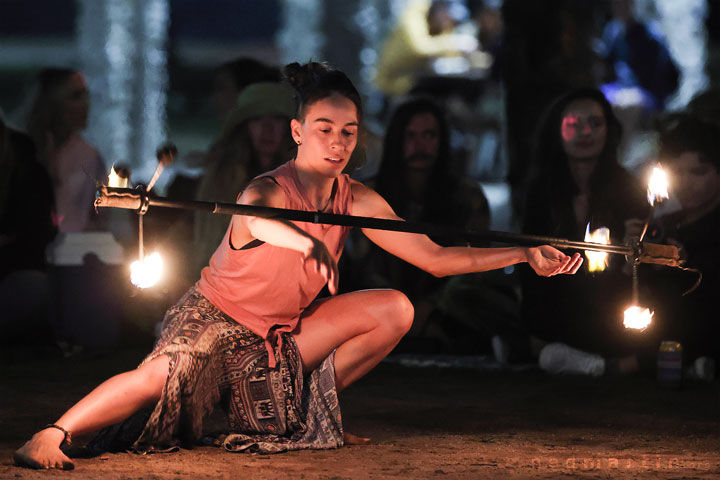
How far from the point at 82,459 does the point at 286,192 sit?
1.11m

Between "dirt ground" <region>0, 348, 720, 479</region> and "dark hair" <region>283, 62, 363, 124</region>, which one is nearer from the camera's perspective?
"dirt ground" <region>0, 348, 720, 479</region>

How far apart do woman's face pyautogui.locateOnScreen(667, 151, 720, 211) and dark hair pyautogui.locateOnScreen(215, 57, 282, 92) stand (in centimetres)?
265

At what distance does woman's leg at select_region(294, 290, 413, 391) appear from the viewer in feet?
13.1

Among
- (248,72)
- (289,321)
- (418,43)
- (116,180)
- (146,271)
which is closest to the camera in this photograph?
(116,180)

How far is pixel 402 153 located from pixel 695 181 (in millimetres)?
1789

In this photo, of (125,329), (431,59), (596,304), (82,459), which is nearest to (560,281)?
(596,304)

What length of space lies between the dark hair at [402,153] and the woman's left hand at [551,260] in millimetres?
2985

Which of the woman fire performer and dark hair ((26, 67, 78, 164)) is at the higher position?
dark hair ((26, 67, 78, 164))

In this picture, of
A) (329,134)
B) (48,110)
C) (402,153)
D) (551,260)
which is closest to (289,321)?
(329,134)

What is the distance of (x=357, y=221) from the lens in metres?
3.39

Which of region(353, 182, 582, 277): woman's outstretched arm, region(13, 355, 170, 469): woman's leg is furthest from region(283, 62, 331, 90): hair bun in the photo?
region(13, 355, 170, 469): woman's leg

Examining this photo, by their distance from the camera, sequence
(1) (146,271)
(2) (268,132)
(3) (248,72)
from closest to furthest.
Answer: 1. (1) (146,271)
2. (2) (268,132)
3. (3) (248,72)

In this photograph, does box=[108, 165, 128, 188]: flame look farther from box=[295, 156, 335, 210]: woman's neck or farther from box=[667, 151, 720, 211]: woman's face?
box=[667, 151, 720, 211]: woman's face

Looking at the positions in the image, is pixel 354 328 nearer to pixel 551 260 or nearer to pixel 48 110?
Result: pixel 551 260
